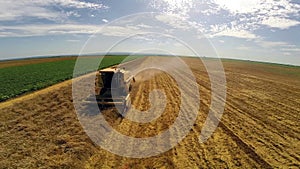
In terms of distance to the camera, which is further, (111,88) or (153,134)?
(111,88)

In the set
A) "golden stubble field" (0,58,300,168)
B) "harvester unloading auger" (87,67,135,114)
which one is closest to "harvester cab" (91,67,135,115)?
"harvester unloading auger" (87,67,135,114)

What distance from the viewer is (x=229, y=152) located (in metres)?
7.89

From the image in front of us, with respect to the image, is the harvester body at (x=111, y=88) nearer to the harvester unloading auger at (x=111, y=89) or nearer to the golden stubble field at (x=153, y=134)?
the harvester unloading auger at (x=111, y=89)

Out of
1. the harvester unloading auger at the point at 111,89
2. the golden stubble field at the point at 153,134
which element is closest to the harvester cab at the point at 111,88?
the harvester unloading auger at the point at 111,89

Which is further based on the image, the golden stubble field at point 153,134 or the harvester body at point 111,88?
the harvester body at point 111,88

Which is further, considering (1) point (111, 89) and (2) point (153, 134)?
(1) point (111, 89)

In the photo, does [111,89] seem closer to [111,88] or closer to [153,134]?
[111,88]

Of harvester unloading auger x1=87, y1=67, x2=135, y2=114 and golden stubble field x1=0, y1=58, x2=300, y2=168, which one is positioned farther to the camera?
Answer: harvester unloading auger x1=87, y1=67, x2=135, y2=114

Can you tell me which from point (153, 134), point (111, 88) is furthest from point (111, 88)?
point (153, 134)

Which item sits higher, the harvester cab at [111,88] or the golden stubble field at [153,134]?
the harvester cab at [111,88]

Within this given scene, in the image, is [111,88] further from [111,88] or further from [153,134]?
[153,134]

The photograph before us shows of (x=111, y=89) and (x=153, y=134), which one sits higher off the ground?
(x=111, y=89)

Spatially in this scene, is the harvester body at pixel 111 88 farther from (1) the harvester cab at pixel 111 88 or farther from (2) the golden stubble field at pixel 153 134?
(2) the golden stubble field at pixel 153 134

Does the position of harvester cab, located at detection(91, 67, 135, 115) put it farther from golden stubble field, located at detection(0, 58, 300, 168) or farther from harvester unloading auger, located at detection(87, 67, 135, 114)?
golden stubble field, located at detection(0, 58, 300, 168)
